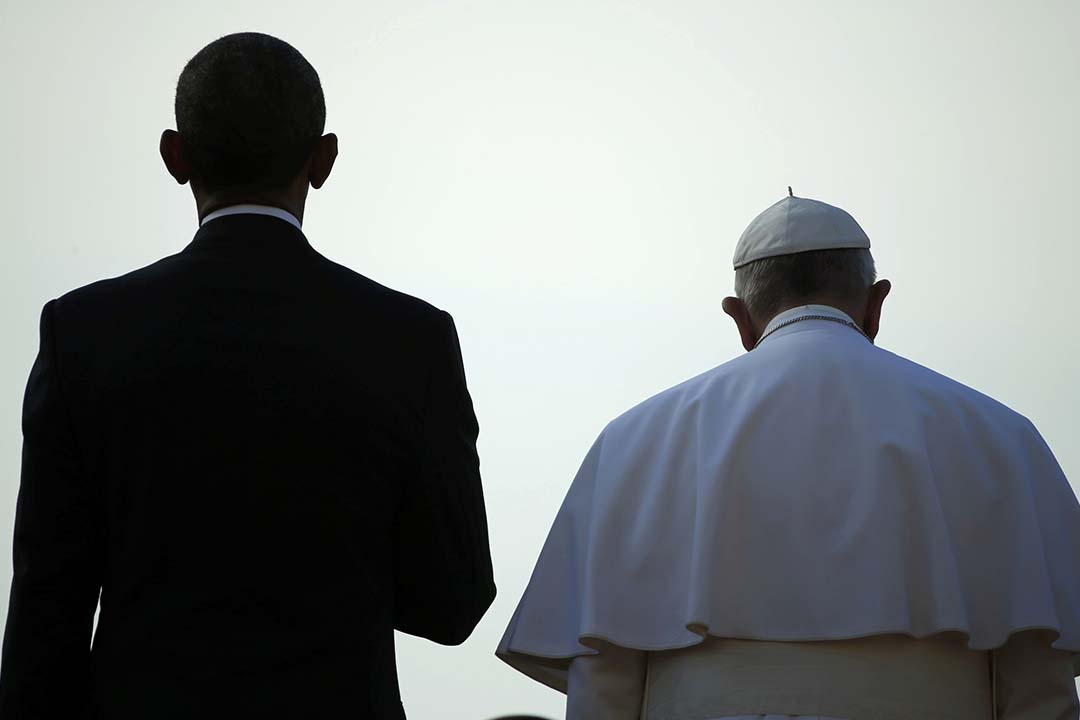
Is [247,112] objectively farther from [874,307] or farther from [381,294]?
[874,307]

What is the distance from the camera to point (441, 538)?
110 inches

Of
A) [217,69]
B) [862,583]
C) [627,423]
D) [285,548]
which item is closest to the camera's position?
[285,548]

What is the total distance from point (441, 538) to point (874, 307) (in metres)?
1.67

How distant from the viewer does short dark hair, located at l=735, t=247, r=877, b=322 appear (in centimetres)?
399

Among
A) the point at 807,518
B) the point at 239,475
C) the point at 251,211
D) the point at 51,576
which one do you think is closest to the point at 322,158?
the point at 251,211

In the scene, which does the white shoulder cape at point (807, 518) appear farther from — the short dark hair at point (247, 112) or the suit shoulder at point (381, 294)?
the short dark hair at point (247, 112)

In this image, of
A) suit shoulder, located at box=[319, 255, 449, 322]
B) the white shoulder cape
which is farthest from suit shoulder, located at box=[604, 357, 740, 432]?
suit shoulder, located at box=[319, 255, 449, 322]

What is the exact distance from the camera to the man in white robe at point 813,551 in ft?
11.3

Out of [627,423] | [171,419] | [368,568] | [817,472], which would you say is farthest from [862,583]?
[171,419]

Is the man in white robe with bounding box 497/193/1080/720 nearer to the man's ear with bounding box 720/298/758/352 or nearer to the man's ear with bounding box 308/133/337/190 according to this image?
the man's ear with bounding box 720/298/758/352

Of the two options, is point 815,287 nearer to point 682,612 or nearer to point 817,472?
point 817,472

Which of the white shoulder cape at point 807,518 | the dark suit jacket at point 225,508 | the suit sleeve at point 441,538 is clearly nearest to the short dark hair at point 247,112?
the dark suit jacket at point 225,508

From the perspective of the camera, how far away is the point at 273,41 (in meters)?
2.89

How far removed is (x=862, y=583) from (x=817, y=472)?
292mm
